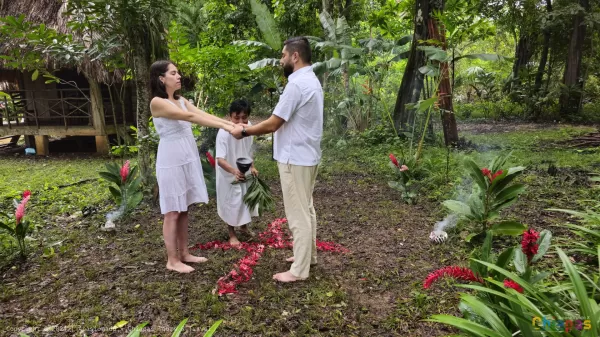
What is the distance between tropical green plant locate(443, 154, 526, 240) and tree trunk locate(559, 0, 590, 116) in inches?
386

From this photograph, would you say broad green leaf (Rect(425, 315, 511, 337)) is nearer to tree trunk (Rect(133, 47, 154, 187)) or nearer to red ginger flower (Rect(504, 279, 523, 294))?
red ginger flower (Rect(504, 279, 523, 294))

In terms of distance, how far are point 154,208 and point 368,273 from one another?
2888 millimetres

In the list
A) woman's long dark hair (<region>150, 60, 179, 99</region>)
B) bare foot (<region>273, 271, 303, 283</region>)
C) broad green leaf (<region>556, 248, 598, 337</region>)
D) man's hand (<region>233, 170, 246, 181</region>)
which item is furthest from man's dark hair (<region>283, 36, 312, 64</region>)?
broad green leaf (<region>556, 248, 598, 337</region>)

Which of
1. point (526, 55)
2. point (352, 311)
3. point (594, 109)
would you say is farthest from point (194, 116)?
point (526, 55)

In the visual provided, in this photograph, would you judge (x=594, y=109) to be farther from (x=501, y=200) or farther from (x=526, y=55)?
(x=501, y=200)

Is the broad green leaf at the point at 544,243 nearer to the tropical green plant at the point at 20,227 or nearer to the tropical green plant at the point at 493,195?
the tropical green plant at the point at 493,195

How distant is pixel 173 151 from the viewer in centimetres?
288

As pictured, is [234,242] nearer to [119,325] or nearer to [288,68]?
[119,325]

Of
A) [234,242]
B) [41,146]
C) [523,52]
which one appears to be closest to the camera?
[234,242]

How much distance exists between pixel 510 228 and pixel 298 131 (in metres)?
1.80

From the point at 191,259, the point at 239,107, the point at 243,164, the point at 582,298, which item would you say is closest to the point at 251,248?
the point at 191,259

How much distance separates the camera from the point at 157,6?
164 inches

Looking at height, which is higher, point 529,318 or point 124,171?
point 124,171

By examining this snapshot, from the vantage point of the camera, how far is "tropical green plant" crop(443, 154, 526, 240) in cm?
296
